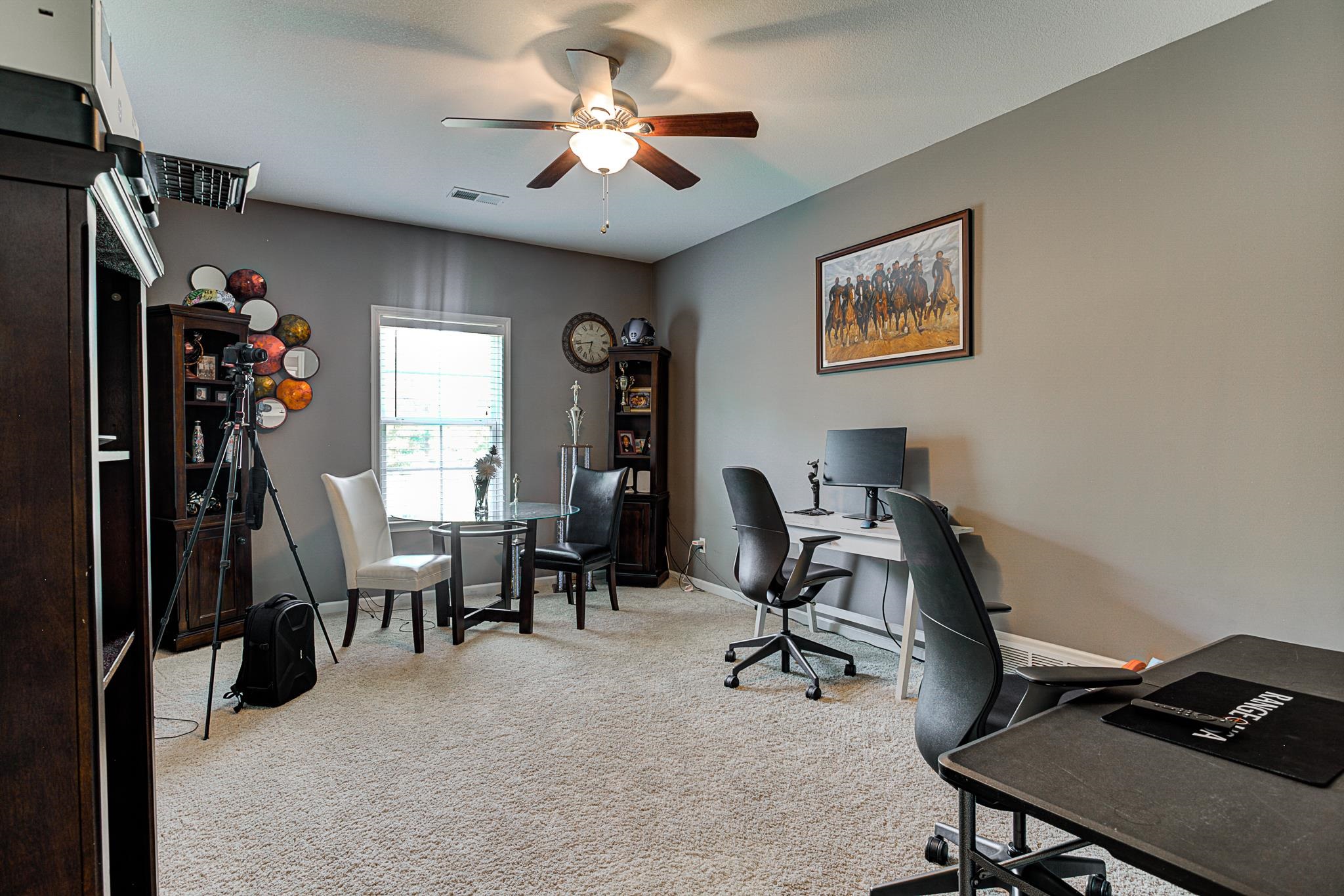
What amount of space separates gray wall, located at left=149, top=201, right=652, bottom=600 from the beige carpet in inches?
46.0

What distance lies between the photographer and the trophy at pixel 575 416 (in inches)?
218

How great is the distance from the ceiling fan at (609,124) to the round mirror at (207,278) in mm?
A: 2434

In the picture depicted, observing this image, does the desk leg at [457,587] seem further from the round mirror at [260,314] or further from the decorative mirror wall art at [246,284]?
the decorative mirror wall art at [246,284]

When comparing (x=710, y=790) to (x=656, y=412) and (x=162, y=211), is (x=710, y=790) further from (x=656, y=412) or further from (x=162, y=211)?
(x=162, y=211)

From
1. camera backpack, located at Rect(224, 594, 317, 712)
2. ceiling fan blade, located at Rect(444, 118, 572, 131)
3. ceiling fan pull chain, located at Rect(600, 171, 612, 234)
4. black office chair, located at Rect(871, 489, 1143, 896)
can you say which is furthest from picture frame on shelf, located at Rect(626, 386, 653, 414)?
black office chair, located at Rect(871, 489, 1143, 896)

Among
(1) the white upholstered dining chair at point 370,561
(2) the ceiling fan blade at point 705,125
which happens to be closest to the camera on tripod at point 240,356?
(1) the white upholstered dining chair at point 370,561

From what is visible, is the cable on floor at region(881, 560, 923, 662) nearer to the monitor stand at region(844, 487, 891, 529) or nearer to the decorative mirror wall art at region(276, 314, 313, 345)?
the monitor stand at region(844, 487, 891, 529)

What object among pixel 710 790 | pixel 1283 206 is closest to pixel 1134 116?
pixel 1283 206

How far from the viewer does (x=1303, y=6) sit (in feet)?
7.60

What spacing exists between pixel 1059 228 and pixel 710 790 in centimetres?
284

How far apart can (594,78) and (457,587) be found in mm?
2725

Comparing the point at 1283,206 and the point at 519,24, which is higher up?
the point at 519,24

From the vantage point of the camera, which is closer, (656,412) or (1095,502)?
(1095,502)

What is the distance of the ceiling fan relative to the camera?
99.4 inches
